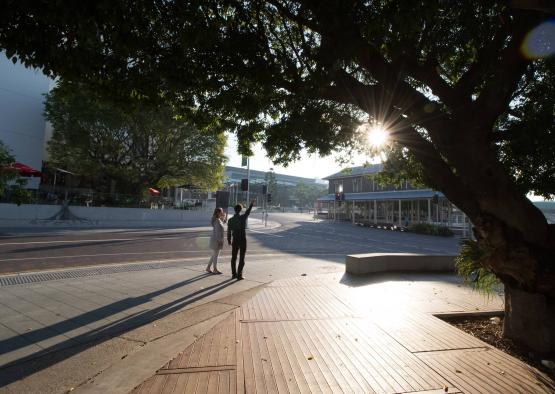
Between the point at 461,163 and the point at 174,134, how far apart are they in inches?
1163

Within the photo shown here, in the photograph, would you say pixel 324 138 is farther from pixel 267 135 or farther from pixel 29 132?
pixel 29 132

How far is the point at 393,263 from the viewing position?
400 inches

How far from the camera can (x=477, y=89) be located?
7.04 meters

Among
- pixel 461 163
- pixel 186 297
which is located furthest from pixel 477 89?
pixel 186 297

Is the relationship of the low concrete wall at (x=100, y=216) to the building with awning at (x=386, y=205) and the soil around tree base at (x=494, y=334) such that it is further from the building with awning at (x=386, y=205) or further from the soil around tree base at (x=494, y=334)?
the soil around tree base at (x=494, y=334)

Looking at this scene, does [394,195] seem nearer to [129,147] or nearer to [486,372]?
[129,147]

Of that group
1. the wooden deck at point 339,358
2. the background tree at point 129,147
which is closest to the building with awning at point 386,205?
the background tree at point 129,147

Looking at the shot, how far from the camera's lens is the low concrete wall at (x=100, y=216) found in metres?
24.2

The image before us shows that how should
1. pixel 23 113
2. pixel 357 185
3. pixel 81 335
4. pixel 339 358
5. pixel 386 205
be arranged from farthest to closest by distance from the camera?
pixel 357 185
pixel 386 205
pixel 23 113
pixel 81 335
pixel 339 358

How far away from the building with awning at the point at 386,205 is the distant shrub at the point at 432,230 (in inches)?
68.1

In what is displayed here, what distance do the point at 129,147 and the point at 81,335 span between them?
2946 cm

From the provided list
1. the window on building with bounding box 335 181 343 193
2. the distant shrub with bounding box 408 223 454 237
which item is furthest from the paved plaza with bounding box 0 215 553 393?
the window on building with bounding box 335 181 343 193

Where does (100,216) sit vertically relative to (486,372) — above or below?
above

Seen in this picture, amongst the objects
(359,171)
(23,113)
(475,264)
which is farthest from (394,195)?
(475,264)
